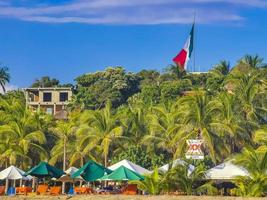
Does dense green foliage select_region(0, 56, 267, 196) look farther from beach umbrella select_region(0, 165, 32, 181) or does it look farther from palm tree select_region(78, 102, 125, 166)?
beach umbrella select_region(0, 165, 32, 181)

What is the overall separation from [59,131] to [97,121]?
14.9 ft

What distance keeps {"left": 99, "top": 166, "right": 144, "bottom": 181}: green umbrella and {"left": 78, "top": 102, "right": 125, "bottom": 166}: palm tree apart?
16565 mm

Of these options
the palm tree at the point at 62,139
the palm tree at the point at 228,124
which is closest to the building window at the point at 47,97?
the palm tree at the point at 62,139

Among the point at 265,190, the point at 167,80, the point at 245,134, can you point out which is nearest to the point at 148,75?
the point at 167,80

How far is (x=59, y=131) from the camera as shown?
66.8 metres

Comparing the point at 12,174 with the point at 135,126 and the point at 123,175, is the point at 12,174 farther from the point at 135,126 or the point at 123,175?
the point at 135,126

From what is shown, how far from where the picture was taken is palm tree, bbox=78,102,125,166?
205 feet

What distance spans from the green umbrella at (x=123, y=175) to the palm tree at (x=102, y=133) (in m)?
16.6

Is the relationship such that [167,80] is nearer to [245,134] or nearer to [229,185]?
[245,134]

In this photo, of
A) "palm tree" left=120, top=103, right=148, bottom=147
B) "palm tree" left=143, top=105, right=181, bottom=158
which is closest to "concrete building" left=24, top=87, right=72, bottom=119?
"palm tree" left=120, top=103, right=148, bottom=147

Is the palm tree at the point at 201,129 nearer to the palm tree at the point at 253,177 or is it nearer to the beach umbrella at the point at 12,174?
the beach umbrella at the point at 12,174

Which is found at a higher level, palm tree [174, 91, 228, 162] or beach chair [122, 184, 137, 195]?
palm tree [174, 91, 228, 162]

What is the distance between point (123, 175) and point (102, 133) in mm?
19273

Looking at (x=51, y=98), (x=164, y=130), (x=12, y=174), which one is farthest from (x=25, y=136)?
(x=51, y=98)
